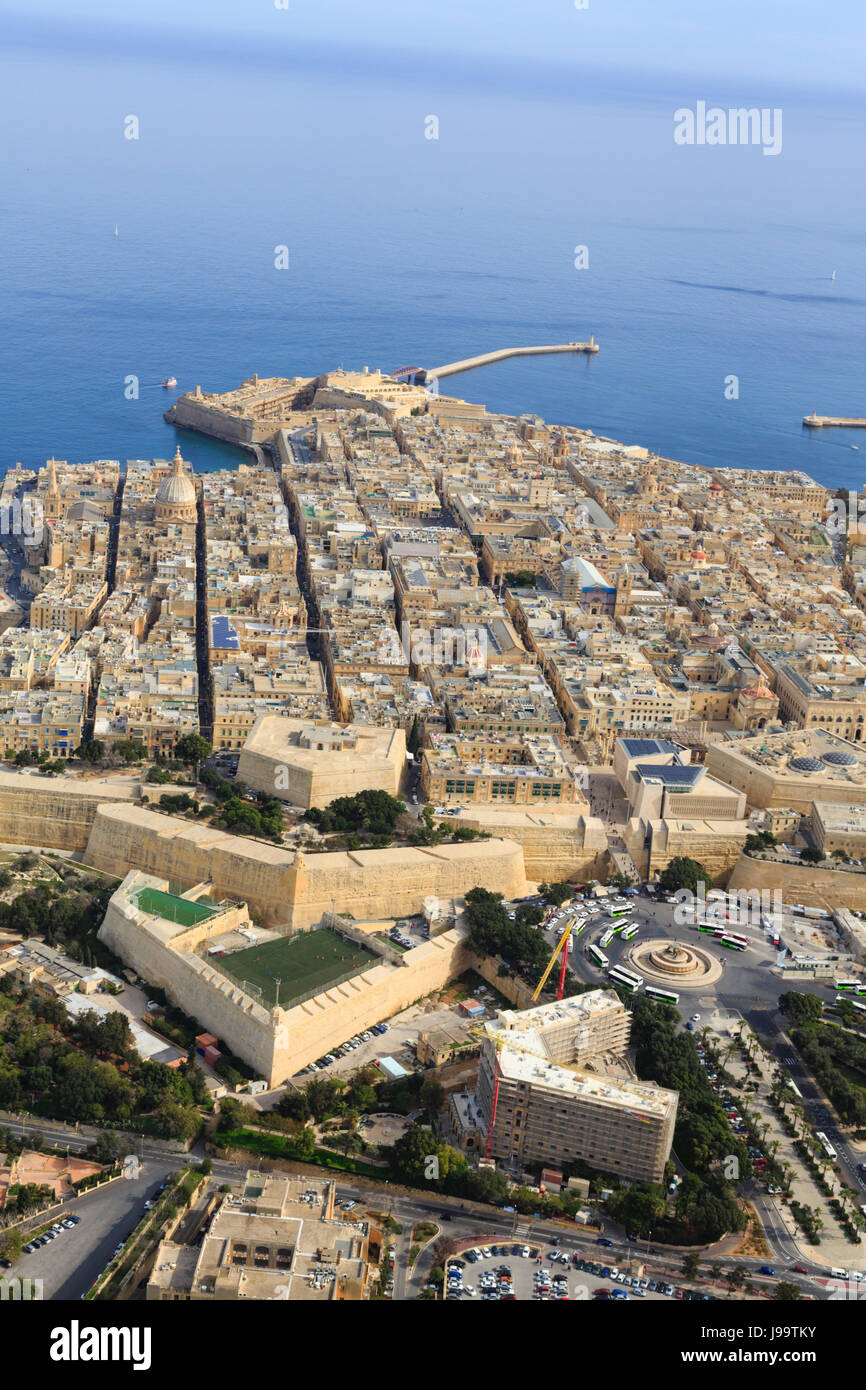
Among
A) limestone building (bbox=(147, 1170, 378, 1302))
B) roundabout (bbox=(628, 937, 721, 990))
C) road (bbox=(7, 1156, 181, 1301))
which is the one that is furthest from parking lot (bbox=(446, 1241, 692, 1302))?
roundabout (bbox=(628, 937, 721, 990))

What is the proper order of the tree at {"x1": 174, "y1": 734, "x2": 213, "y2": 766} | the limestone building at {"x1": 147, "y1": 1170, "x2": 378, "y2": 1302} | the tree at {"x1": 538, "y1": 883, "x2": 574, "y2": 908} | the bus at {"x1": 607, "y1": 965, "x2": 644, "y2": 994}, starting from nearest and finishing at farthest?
1. the limestone building at {"x1": 147, "y1": 1170, "x2": 378, "y2": 1302}
2. the bus at {"x1": 607, "y1": 965, "x2": 644, "y2": 994}
3. the tree at {"x1": 538, "y1": 883, "x2": 574, "y2": 908}
4. the tree at {"x1": 174, "y1": 734, "x2": 213, "y2": 766}

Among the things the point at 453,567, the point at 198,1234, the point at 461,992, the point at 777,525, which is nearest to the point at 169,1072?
the point at 198,1234

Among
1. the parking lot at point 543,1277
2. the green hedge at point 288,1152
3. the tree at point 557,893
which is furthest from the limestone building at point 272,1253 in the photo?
the tree at point 557,893

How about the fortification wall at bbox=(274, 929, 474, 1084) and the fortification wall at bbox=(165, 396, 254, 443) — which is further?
the fortification wall at bbox=(165, 396, 254, 443)

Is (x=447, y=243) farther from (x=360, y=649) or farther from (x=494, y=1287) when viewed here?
(x=494, y=1287)

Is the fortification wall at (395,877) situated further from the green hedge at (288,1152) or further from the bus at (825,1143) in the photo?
the bus at (825,1143)

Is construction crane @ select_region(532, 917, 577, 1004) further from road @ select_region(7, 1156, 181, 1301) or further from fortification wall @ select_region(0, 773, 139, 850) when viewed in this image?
fortification wall @ select_region(0, 773, 139, 850)

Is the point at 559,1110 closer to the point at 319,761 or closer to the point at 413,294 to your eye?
the point at 319,761
